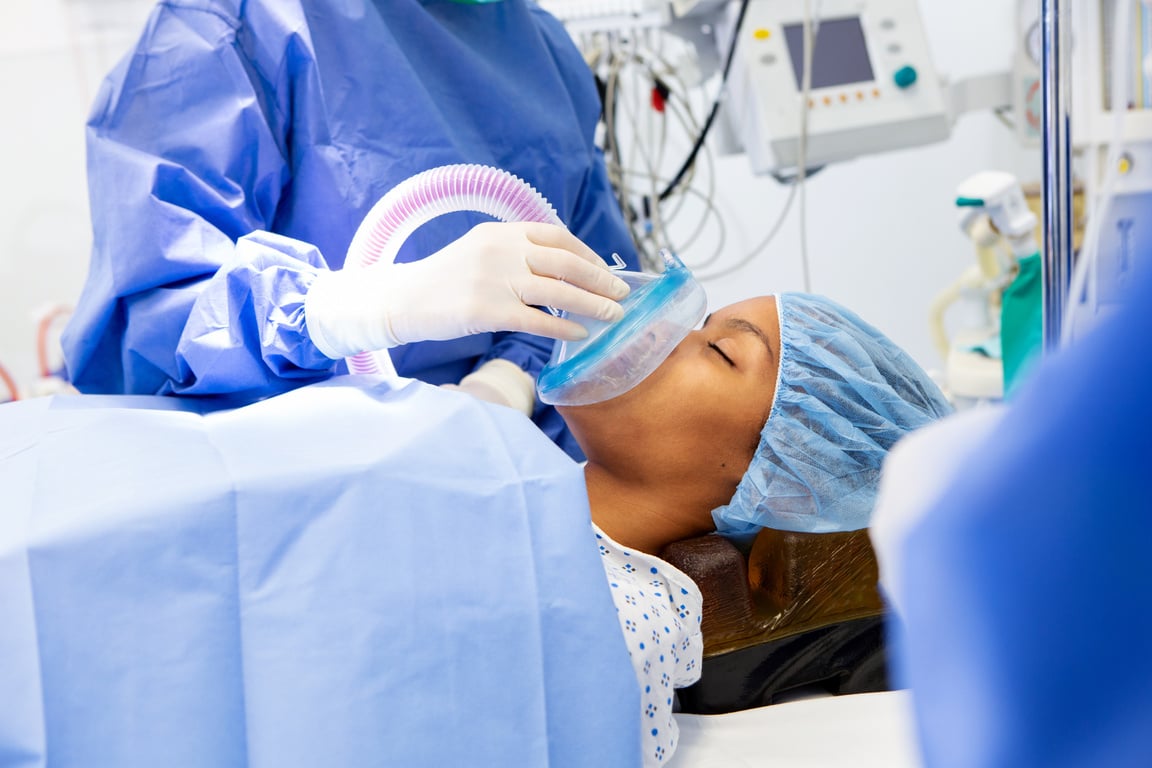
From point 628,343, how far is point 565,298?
4.0 inches

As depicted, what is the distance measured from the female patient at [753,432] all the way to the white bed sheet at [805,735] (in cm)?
16

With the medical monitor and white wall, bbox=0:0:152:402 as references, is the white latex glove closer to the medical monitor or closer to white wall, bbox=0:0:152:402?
the medical monitor

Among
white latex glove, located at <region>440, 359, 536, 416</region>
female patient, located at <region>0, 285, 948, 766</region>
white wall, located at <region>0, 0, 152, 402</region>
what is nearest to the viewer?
female patient, located at <region>0, 285, 948, 766</region>

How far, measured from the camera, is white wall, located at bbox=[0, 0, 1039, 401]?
10.6 ft

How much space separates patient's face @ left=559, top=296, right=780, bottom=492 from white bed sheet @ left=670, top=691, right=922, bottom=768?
0.98 feet

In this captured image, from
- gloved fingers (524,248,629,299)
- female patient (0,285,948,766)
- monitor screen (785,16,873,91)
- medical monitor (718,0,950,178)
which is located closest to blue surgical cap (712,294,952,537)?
gloved fingers (524,248,629,299)

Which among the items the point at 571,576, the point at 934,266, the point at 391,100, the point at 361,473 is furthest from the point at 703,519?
the point at 934,266

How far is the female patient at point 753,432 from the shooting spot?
1.22 metres

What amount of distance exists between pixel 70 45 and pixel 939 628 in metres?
3.59

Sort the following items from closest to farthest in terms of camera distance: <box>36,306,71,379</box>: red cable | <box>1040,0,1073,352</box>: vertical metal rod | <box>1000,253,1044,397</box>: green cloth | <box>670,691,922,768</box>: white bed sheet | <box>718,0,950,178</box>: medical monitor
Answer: <box>1040,0,1073,352</box>: vertical metal rod, <box>670,691,922,768</box>: white bed sheet, <box>1000,253,1044,397</box>: green cloth, <box>718,0,950,178</box>: medical monitor, <box>36,306,71,379</box>: red cable

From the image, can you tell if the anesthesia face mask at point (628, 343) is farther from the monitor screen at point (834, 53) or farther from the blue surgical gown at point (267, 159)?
the monitor screen at point (834, 53)

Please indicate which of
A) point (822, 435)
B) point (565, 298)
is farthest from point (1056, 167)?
point (565, 298)

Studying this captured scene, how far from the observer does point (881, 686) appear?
1290 millimetres

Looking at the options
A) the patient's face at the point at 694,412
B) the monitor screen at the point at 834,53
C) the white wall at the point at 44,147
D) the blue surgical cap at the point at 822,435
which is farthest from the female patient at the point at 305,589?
the white wall at the point at 44,147
